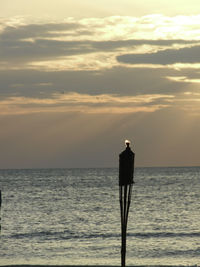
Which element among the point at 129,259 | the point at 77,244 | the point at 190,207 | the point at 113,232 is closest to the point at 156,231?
the point at 113,232

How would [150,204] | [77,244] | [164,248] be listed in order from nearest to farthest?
1. [164,248]
2. [77,244]
3. [150,204]

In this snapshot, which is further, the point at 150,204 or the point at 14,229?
the point at 150,204

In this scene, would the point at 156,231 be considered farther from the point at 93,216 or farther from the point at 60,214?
the point at 60,214

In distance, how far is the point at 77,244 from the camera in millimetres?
36250

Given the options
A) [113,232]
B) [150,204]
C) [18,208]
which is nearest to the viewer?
[113,232]

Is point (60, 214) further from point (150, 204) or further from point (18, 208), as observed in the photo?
point (150, 204)

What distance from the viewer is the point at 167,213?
5759cm

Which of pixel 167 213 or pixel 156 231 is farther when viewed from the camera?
pixel 167 213

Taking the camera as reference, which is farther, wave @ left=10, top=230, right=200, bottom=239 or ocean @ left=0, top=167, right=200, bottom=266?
wave @ left=10, top=230, right=200, bottom=239

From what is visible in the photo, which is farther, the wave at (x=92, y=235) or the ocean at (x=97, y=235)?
the wave at (x=92, y=235)

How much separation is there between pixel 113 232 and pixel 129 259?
11.0 metres

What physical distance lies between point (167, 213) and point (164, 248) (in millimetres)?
23736

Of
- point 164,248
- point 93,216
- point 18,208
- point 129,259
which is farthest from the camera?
point 18,208

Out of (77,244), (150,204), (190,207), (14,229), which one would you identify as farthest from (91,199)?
(77,244)
